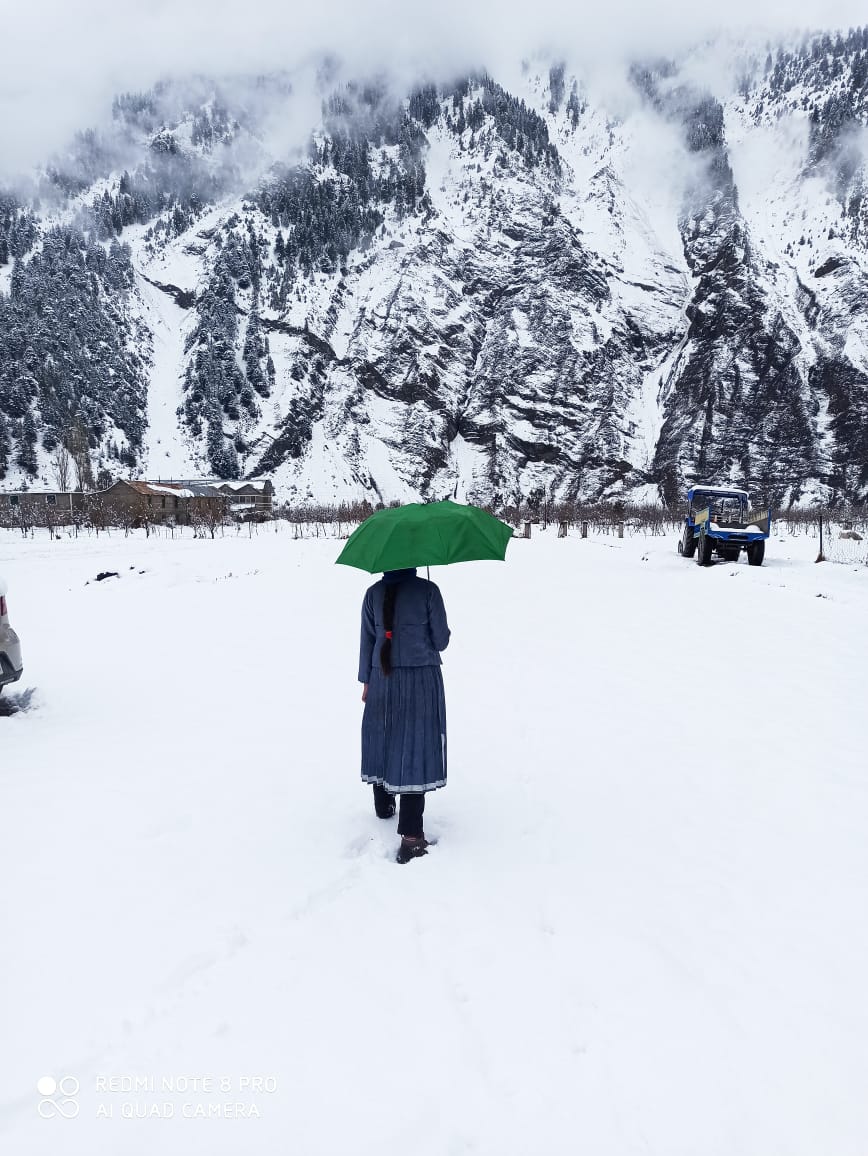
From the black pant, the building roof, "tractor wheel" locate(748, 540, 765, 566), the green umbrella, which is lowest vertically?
the black pant

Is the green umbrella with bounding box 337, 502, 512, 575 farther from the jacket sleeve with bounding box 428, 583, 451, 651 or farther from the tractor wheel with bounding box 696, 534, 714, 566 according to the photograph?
the tractor wheel with bounding box 696, 534, 714, 566

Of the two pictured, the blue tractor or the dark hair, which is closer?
the dark hair

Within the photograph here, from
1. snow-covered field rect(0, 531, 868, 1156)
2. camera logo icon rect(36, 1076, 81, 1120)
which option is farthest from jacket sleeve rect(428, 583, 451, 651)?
camera logo icon rect(36, 1076, 81, 1120)

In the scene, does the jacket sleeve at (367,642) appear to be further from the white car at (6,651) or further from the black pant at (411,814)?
the white car at (6,651)

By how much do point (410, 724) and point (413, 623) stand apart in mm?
605

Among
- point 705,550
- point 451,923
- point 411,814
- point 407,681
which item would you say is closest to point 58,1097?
point 451,923

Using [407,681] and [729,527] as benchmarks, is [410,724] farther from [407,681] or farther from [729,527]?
[729,527]

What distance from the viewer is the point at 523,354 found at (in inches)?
4454

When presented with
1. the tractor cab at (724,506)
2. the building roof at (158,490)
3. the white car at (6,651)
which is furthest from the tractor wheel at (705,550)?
the building roof at (158,490)

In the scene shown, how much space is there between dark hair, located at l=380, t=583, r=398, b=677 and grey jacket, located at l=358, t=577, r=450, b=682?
0.8 inches

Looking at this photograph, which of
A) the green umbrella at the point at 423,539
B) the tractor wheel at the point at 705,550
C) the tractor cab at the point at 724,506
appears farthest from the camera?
the tractor cab at the point at 724,506

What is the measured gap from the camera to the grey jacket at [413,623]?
11.8ft

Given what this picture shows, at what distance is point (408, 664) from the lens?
360 centimetres

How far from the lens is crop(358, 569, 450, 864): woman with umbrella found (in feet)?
11.8
